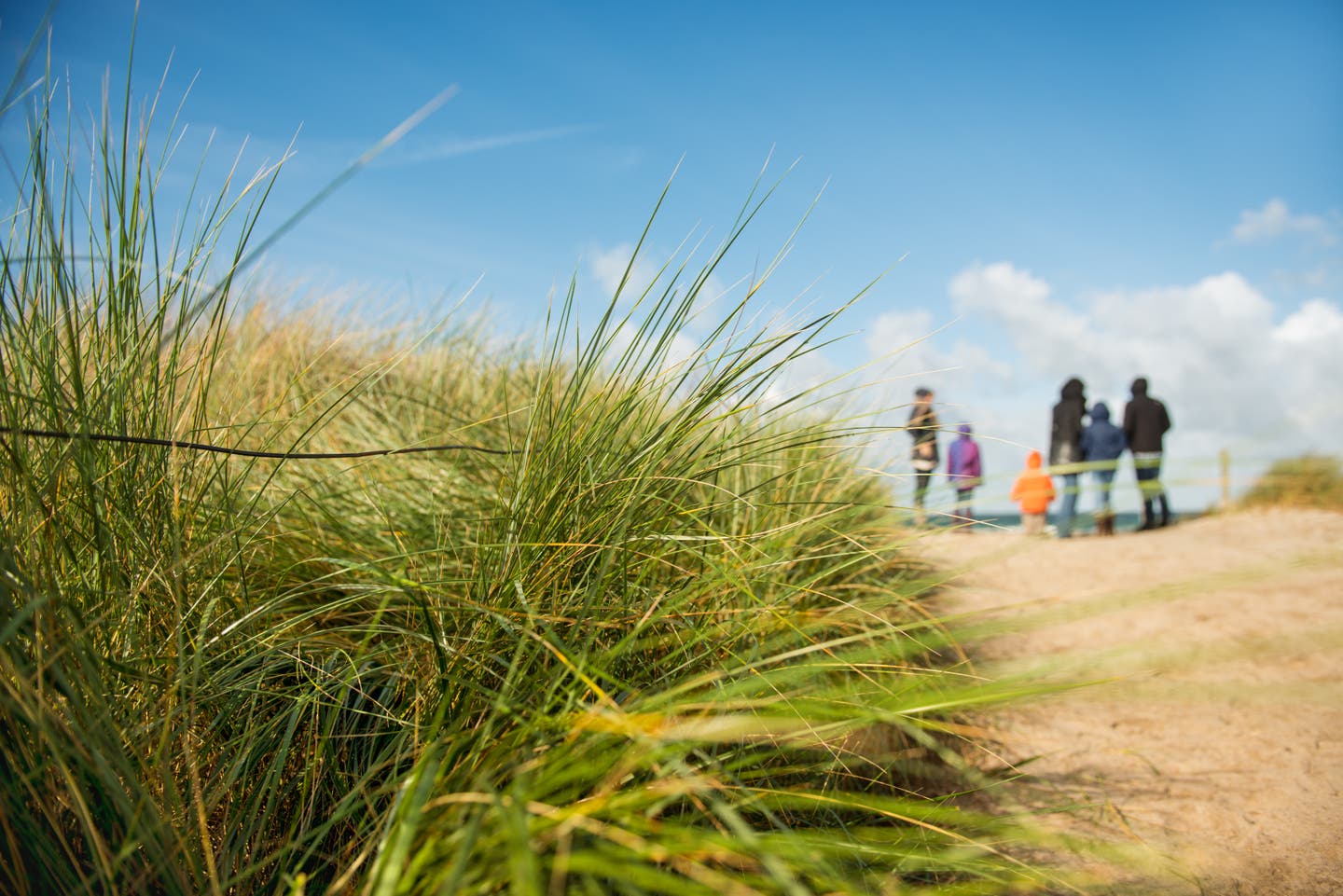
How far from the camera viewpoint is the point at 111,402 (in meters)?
1.25

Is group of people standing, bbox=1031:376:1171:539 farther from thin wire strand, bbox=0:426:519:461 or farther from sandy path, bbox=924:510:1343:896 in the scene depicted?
thin wire strand, bbox=0:426:519:461

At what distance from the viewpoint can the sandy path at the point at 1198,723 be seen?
93cm

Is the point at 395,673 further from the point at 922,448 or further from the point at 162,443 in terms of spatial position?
the point at 922,448

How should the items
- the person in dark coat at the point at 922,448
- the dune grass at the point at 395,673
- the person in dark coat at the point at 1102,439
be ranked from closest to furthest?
1. the dune grass at the point at 395,673
2. the person in dark coat at the point at 922,448
3. the person in dark coat at the point at 1102,439

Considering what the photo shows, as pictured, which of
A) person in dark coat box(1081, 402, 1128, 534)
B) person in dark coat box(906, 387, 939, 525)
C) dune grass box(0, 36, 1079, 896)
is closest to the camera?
dune grass box(0, 36, 1079, 896)

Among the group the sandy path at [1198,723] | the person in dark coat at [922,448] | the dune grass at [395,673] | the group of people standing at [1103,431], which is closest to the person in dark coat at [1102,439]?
the group of people standing at [1103,431]

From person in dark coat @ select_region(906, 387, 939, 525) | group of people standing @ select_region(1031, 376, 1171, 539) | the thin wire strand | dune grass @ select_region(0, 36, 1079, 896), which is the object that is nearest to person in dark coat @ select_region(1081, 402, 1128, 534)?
group of people standing @ select_region(1031, 376, 1171, 539)

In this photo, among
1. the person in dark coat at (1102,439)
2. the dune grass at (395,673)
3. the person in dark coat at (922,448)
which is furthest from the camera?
the person in dark coat at (1102,439)

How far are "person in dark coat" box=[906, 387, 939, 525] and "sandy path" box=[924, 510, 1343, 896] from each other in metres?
0.21

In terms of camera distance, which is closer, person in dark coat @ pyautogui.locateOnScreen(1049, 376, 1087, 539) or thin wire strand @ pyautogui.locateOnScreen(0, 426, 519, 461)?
thin wire strand @ pyautogui.locateOnScreen(0, 426, 519, 461)

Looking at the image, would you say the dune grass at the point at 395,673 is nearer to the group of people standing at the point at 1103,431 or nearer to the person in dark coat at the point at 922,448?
the person in dark coat at the point at 922,448

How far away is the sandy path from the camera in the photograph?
93 centimetres

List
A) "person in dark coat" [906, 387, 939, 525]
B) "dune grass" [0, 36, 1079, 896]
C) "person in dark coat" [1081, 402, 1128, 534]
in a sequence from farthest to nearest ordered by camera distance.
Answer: "person in dark coat" [1081, 402, 1128, 534] < "person in dark coat" [906, 387, 939, 525] < "dune grass" [0, 36, 1079, 896]

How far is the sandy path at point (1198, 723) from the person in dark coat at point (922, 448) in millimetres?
208
